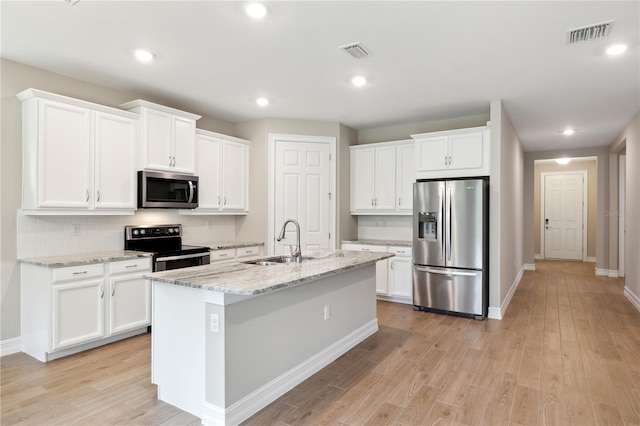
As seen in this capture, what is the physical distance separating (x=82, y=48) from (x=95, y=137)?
0.86 metres

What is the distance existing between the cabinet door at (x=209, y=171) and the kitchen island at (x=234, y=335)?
2144 mm

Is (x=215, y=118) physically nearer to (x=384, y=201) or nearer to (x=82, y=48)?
(x=82, y=48)

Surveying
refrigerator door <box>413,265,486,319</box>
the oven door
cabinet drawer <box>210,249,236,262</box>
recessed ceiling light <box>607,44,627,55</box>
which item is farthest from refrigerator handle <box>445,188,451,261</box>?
the oven door

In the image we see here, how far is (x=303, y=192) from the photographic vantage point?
5.45m

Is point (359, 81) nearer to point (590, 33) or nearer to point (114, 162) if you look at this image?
point (590, 33)

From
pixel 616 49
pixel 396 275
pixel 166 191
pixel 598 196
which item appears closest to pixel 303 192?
pixel 396 275

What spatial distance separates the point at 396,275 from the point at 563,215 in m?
7.04

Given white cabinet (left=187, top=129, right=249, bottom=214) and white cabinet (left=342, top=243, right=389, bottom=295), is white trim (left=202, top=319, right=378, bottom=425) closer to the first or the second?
white cabinet (left=342, top=243, right=389, bottom=295)

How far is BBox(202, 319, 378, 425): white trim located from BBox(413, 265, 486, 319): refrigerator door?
1538 mm

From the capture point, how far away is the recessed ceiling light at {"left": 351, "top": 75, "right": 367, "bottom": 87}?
375cm

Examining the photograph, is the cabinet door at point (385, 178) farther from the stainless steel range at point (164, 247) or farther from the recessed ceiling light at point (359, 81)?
the stainless steel range at point (164, 247)

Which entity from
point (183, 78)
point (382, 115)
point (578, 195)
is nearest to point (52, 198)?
point (183, 78)

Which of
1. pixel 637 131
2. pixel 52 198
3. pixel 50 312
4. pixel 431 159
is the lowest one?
pixel 50 312

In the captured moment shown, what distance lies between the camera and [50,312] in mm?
3145
